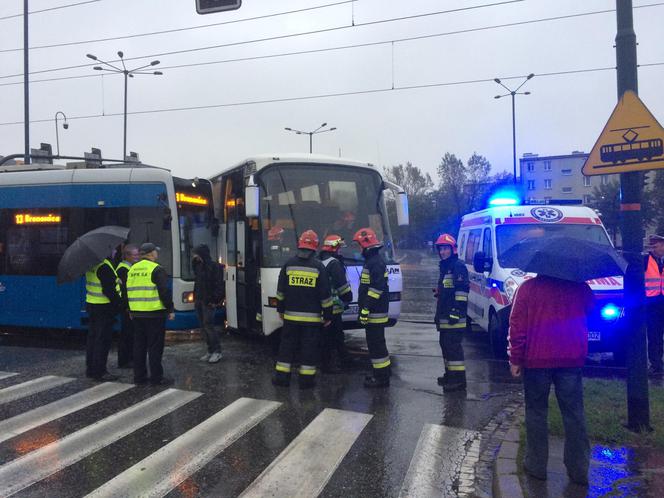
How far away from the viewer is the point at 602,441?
5098mm

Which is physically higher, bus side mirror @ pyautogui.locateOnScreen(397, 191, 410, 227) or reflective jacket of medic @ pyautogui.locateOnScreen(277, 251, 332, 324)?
bus side mirror @ pyautogui.locateOnScreen(397, 191, 410, 227)

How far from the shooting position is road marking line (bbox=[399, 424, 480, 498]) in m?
4.47

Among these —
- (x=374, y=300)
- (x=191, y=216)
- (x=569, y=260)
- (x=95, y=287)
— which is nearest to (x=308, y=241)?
(x=374, y=300)

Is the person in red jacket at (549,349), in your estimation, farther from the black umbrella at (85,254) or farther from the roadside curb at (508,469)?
the black umbrella at (85,254)

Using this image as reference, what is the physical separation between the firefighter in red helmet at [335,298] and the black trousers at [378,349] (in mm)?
574

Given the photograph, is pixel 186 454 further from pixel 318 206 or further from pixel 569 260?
pixel 318 206

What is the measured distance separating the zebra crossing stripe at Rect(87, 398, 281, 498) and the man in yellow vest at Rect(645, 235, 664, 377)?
546 centimetres

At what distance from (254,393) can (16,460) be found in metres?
2.82

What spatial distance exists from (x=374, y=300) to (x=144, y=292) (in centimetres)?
298

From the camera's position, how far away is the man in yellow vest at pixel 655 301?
805cm

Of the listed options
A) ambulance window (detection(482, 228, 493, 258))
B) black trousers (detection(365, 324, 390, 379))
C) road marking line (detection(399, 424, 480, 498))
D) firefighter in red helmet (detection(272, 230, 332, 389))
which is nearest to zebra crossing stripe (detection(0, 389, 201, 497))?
firefighter in red helmet (detection(272, 230, 332, 389))

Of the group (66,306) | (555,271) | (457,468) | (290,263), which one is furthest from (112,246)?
(555,271)

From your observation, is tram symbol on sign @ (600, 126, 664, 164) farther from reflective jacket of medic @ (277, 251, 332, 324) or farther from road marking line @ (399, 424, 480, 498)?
reflective jacket of medic @ (277, 251, 332, 324)

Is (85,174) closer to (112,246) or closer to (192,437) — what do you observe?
(112,246)
